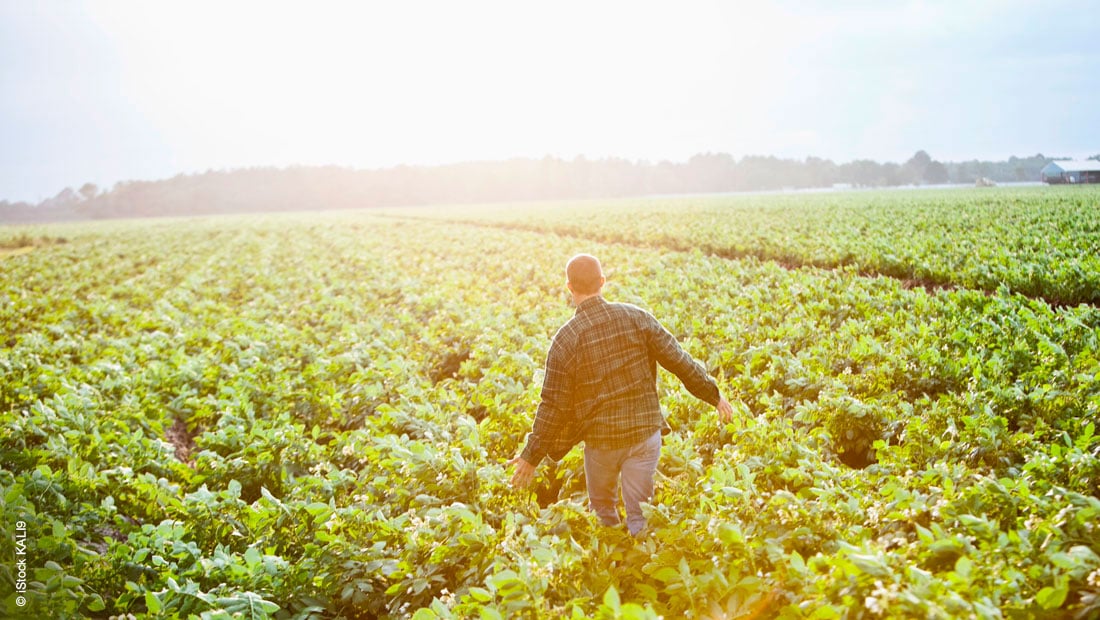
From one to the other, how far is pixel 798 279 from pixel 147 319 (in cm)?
1306

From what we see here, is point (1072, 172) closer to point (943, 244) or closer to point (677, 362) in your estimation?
point (943, 244)

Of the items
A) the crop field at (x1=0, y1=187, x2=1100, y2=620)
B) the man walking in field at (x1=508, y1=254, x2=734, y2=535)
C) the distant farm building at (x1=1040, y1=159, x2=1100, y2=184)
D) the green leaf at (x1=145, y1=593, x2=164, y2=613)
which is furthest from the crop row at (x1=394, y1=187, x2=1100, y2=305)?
the distant farm building at (x1=1040, y1=159, x2=1100, y2=184)

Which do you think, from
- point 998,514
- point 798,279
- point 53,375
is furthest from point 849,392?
point 53,375

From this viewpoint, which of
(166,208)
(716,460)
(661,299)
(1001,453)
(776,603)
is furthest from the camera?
(166,208)

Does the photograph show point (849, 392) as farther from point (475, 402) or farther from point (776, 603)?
point (475, 402)

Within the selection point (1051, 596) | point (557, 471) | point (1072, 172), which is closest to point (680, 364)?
point (557, 471)

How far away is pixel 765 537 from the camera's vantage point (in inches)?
150

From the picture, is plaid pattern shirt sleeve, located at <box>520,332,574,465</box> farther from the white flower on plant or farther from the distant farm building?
the distant farm building

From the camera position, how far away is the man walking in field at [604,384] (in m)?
3.92

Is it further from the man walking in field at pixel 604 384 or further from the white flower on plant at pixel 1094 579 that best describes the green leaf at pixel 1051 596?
the man walking in field at pixel 604 384

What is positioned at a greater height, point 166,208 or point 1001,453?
point 166,208

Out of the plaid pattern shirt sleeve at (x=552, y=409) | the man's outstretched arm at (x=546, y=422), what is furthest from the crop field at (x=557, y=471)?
the plaid pattern shirt sleeve at (x=552, y=409)

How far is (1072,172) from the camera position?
58438 millimetres

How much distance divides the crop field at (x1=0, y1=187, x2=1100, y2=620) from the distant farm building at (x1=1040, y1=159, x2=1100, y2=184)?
6022 centimetres
